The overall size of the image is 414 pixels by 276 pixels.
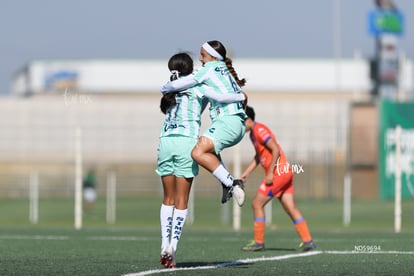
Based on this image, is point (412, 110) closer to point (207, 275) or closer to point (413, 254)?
point (413, 254)

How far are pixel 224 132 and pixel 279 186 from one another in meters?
4.78

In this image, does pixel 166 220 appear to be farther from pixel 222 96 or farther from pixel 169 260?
pixel 222 96

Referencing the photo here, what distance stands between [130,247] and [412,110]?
97.4 ft

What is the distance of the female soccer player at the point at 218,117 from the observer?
36.3ft

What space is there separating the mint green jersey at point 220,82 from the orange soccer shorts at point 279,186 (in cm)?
446

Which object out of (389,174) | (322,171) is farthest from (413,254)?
(322,171)

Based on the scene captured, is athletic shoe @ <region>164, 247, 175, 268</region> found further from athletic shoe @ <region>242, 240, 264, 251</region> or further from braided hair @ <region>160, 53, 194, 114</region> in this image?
athletic shoe @ <region>242, 240, 264, 251</region>

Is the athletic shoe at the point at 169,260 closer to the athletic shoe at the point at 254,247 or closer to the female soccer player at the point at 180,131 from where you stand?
the female soccer player at the point at 180,131

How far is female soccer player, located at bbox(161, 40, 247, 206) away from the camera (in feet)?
36.3

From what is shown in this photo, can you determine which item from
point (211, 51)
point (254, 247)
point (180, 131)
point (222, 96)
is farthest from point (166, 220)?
point (254, 247)

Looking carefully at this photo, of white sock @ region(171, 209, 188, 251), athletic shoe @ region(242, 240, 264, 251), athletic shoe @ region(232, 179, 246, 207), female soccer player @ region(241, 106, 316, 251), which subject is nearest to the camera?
athletic shoe @ region(232, 179, 246, 207)

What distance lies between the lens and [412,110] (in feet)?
142

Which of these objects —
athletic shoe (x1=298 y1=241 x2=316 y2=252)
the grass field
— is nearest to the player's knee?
the grass field

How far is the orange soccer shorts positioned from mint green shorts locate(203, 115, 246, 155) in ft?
14.8
